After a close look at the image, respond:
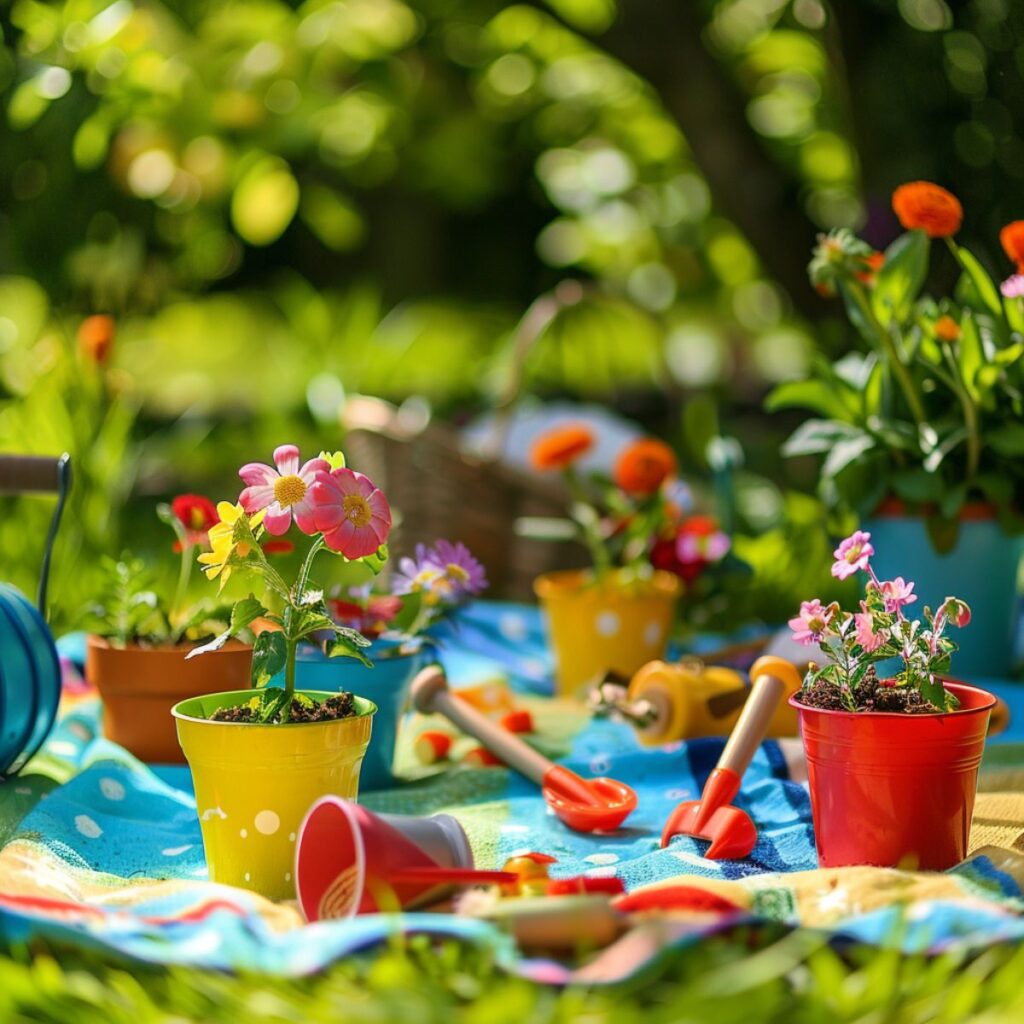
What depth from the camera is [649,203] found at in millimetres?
3916

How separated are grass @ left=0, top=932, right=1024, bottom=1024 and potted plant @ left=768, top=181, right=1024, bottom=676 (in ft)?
3.30

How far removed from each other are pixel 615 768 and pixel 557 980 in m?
0.65

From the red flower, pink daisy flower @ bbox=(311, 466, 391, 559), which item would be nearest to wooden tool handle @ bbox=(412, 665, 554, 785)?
the red flower

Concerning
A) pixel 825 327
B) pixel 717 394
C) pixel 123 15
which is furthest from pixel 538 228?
pixel 123 15

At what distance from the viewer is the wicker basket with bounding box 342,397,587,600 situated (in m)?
2.25

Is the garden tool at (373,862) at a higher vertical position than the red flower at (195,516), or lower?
lower

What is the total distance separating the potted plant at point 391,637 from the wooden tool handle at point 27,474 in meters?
0.32

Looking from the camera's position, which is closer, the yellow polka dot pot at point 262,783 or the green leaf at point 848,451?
the yellow polka dot pot at point 262,783

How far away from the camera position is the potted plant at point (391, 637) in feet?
4.19

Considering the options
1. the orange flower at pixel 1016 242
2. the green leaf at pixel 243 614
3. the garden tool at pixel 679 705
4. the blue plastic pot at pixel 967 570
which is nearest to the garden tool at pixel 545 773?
the garden tool at pixel 679 705

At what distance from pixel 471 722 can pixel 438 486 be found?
1.00m

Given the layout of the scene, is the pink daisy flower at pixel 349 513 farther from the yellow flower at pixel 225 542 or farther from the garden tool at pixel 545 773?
the garden tool at pixel 545 773

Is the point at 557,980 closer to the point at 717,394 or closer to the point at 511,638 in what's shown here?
the point at 511,638

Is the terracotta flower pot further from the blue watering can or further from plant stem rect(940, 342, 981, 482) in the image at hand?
plant stem rect(940, 342, 981, 482)
